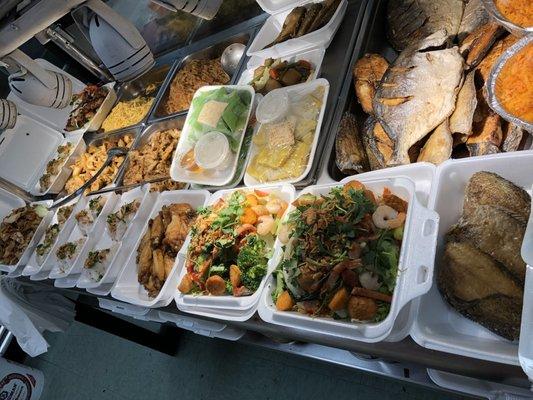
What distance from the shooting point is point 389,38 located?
2547 millimetres

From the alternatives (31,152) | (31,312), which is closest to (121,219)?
(31,312)

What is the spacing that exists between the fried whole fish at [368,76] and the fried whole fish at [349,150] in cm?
13

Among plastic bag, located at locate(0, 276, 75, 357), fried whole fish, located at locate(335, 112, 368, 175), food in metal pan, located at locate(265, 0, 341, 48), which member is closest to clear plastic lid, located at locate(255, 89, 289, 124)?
fried whole fish, located at locate(335, 112, 368, 175)

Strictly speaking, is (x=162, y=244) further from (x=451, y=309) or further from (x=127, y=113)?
(x=127, y=113)

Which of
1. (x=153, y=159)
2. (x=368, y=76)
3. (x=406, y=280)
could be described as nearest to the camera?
(x=406, y=280)

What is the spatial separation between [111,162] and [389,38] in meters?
2.82

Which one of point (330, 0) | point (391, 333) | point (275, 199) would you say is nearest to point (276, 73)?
point (330, 0)

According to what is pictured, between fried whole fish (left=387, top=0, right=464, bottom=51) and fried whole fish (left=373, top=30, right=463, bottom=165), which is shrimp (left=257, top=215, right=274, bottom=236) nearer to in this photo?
fried whole fish (left=373, top=30, right=463, bottom=165)

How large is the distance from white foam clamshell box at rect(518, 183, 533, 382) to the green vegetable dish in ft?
1.76

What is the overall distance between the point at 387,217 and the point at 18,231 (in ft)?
13.0

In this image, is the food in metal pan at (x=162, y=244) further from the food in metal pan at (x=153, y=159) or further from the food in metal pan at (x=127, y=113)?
the food in metal pan at (x=127, y=113)

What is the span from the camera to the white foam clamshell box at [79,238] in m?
3.22

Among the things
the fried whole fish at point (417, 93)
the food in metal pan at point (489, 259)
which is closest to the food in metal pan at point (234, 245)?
the fried whole fish at point (417, 93)

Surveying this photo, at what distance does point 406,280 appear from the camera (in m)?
1.45
